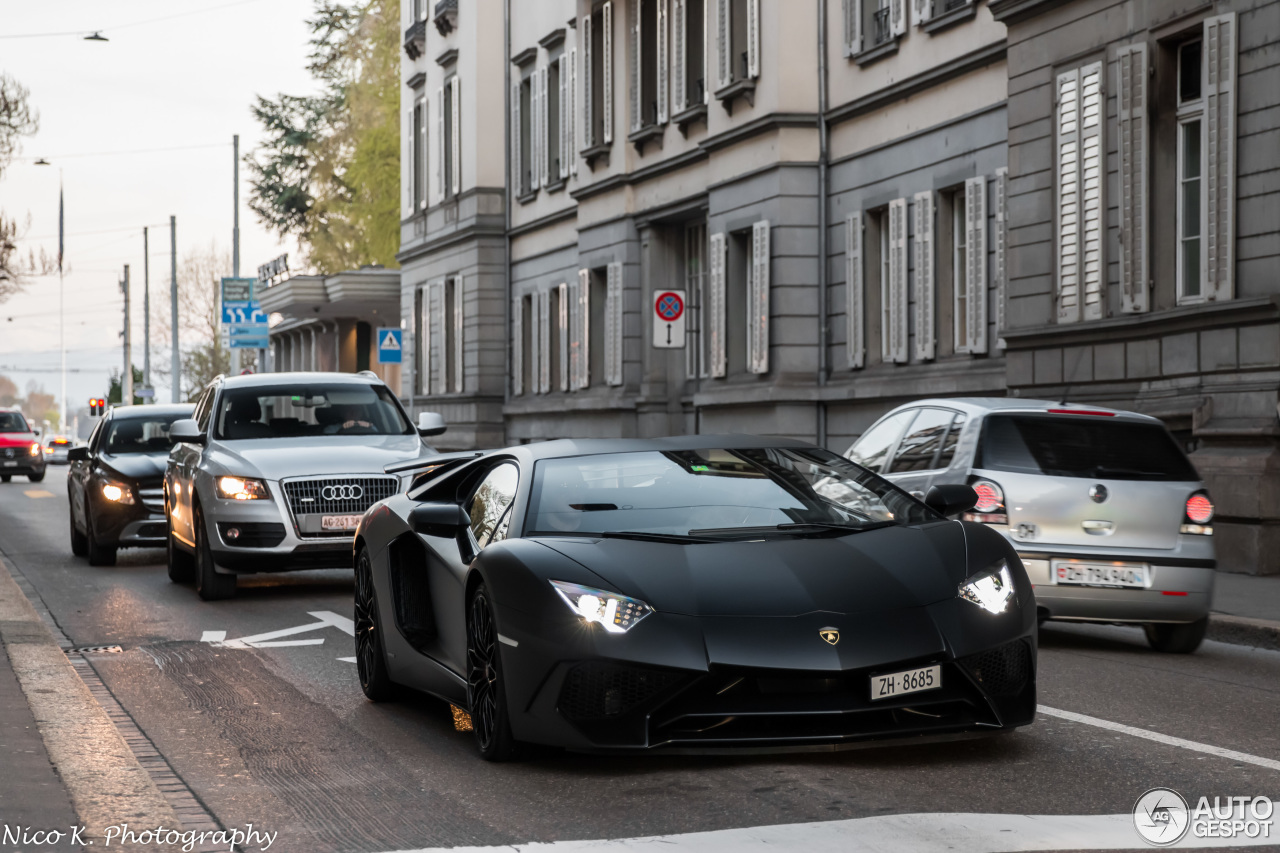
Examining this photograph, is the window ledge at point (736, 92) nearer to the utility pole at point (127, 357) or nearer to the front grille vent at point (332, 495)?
the front grille vent at point (332, 495)

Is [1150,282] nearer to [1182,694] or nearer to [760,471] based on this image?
[1182,694]

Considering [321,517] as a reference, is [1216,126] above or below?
above

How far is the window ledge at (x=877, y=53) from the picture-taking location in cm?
2319

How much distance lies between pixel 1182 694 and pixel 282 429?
28.1ft

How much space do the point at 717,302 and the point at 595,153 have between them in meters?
6.88

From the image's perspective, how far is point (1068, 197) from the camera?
59.9 feet

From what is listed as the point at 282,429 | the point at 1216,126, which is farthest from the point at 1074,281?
the point at 282,429

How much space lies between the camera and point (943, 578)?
6.30 metres

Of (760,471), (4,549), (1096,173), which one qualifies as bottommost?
(4,549)

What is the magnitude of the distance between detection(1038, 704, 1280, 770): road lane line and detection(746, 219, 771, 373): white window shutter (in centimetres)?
1775

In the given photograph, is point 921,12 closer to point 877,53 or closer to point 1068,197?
point 877,53

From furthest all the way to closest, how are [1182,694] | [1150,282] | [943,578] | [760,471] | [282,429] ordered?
[1150,282] → [282,429] → [1182,694] → [760,471] → [943,578]

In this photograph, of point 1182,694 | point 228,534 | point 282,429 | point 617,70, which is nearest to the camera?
point 1182,694

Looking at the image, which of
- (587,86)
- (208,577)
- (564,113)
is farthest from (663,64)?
(208,577)
